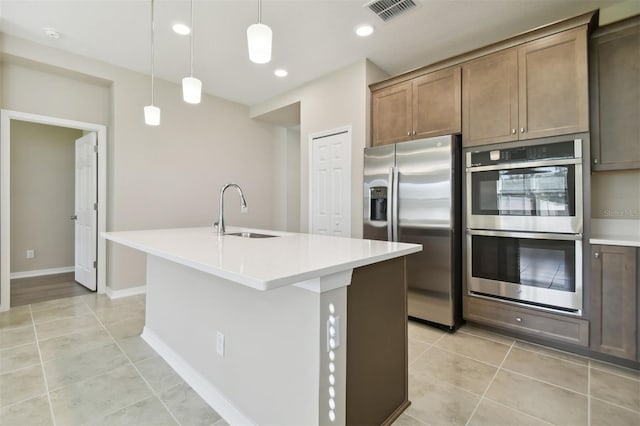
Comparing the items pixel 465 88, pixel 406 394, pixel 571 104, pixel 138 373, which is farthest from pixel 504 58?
pixel 138 373

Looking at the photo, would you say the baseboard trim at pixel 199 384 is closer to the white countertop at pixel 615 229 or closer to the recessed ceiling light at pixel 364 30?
the white countertop at pixel 615 229

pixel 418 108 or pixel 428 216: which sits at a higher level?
pixel 418 108

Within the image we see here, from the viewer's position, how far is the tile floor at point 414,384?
164 centimetres

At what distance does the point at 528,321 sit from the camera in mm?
2453

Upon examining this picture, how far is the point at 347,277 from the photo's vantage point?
4.12ft

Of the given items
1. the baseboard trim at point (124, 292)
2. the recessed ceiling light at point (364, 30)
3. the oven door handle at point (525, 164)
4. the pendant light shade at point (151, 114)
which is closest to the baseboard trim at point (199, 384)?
the baseboard trim at point (124, 292)

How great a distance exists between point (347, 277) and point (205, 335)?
1.15m

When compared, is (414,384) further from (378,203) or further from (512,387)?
(378,203)

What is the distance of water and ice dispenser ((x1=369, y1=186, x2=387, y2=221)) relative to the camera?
3.17 m

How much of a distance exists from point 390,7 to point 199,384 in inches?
124

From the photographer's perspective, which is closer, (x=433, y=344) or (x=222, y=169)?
(x=433, y=344)

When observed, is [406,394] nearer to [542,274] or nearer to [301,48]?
[542,274]

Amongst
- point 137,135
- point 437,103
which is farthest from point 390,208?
point 137,135

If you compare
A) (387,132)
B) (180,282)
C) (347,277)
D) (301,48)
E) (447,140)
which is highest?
(301,48)
